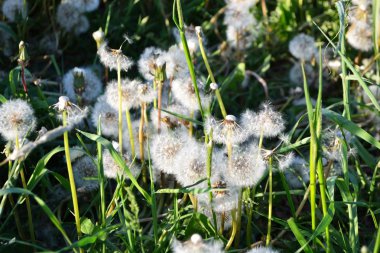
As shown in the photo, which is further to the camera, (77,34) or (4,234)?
(77,34)

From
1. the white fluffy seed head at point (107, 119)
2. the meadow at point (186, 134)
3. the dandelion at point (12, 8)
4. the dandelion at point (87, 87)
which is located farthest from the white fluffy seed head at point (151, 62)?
the dandelion at point (12, 8)

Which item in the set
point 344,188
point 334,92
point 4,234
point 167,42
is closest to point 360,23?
point 334,92

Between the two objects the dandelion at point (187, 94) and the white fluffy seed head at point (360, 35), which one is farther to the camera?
the white fluffy seed head at point (360, 35)

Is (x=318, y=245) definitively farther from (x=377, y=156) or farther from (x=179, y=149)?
(x=377, y=156)

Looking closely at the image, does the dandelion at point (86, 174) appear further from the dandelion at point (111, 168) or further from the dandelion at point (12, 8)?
the dandelion at point (12, 8)

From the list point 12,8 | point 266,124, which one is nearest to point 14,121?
point 266,124

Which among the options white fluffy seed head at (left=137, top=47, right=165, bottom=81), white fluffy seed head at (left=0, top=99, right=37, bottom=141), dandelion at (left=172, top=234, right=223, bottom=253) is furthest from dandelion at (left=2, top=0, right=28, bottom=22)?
dandelion at (left=172, top=234, right=223, bottom=253)

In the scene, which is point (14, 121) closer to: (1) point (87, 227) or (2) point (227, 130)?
(1) point (87, 227)
